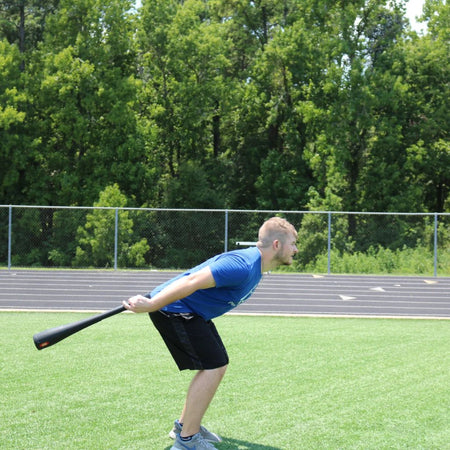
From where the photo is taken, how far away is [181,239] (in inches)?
988

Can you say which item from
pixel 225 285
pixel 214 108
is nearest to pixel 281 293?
pixel 225 285

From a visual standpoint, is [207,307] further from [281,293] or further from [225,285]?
[281,293]

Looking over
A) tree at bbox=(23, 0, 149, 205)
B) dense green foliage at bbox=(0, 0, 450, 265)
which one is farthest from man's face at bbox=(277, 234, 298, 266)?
tree at bbox=(23, 0, 149, 205)

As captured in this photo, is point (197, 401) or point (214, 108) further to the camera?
point (214, 108)

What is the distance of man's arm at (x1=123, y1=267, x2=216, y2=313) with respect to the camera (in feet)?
13.5

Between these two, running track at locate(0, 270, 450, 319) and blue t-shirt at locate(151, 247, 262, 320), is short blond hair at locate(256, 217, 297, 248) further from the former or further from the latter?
running track at locate(0, 270, 450, 319)

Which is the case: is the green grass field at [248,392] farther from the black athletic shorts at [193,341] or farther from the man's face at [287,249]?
the man's face at [287,249]

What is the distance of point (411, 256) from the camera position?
23.5m

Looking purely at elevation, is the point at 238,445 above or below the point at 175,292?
below

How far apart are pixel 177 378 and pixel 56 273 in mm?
14253

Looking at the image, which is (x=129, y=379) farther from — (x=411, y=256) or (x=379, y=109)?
(x=379, y=109)

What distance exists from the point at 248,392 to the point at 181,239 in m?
19.0

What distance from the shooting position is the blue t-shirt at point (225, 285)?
4.22 metres

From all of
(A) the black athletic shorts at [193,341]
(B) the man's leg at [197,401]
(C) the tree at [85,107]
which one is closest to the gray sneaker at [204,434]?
(B) the man's leg at [197,401]
